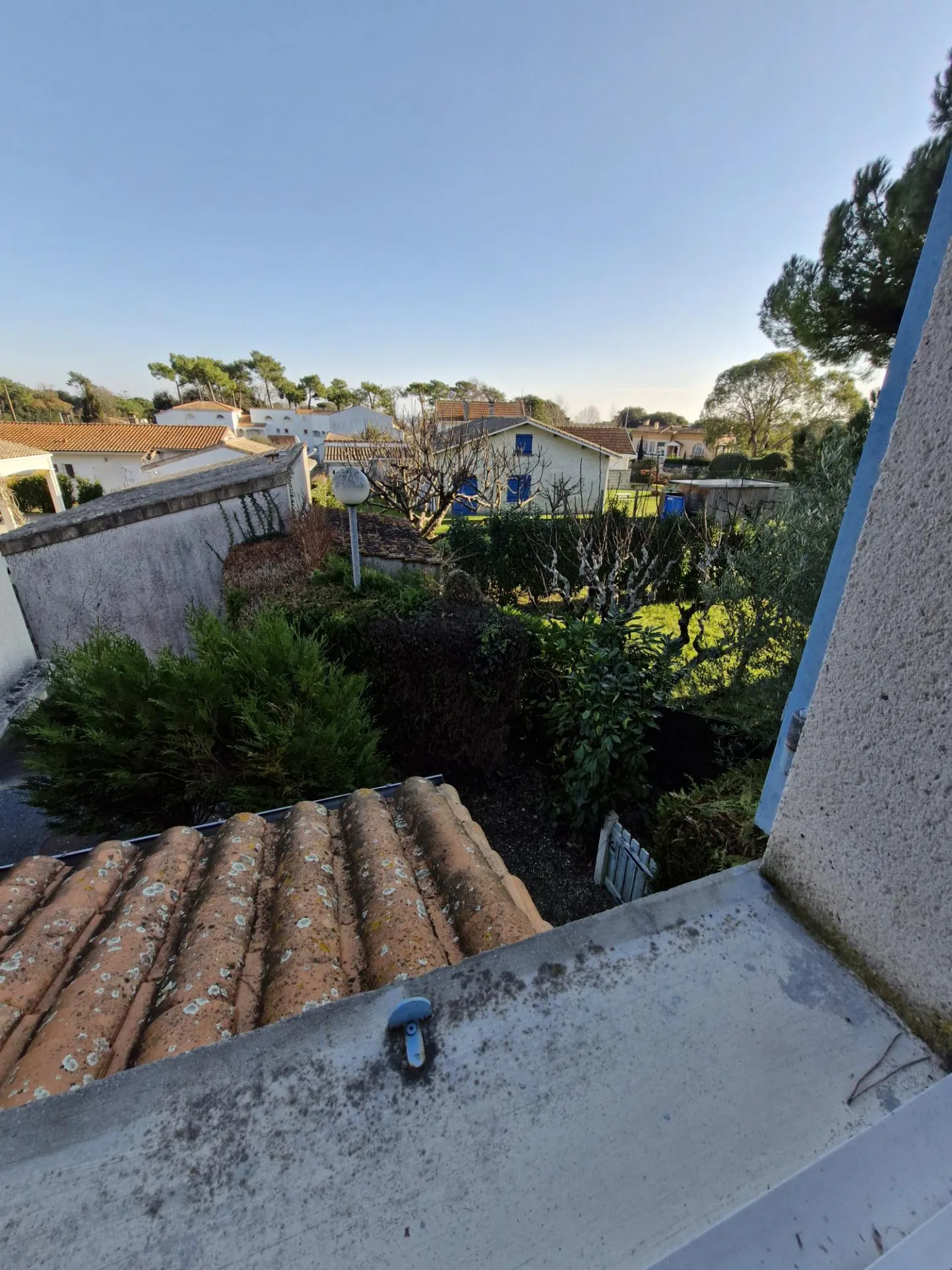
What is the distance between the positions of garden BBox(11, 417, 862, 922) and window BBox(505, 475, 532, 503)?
42.1ft

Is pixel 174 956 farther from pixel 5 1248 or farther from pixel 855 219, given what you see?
pixel 855 219

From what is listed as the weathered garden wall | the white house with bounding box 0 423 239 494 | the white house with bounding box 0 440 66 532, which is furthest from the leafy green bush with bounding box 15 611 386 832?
the white house with bounding box 0 423 239 494

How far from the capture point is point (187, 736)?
12.5 feet

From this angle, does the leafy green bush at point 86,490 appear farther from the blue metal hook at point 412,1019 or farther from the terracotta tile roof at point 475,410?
the blue metal hook at point 412,1019

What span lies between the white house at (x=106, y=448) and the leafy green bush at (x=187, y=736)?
3824cm

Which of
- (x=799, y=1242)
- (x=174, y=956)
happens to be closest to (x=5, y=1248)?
(x=799, y=1242)

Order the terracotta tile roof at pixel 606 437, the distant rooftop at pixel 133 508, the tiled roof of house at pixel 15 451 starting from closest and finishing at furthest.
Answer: the distant rooftop at pixel 133 508 → the tiled roof of house at pixel 15 451 → the terracotta tile roof at pixel 606 437

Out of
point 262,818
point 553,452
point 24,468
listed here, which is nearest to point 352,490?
point 262,818

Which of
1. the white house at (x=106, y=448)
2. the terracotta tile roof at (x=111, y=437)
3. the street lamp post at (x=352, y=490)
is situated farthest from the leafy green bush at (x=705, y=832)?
the white house at (x=106, y=448)

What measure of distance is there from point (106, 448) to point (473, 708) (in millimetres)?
43613

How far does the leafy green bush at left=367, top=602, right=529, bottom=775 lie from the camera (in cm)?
539

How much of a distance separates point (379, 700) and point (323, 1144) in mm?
5248

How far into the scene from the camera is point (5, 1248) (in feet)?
2.39

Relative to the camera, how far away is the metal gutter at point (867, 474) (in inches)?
44.8
